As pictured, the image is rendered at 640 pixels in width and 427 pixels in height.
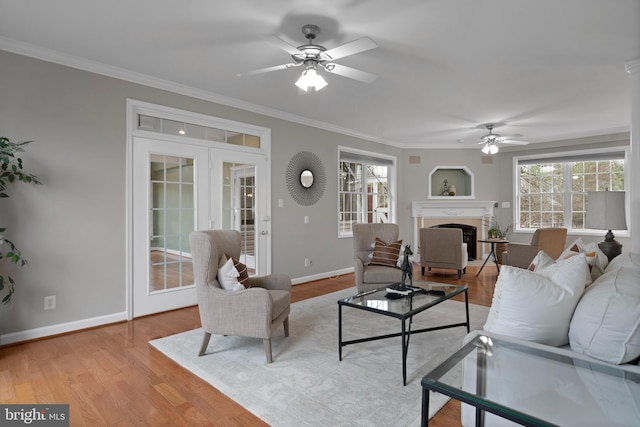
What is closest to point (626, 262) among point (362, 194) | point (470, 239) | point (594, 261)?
point (594, 261)

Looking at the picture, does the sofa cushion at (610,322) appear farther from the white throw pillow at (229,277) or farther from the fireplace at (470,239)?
the fireplace at (470,239)

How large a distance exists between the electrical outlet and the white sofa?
3.52m

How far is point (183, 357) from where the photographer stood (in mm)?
2699

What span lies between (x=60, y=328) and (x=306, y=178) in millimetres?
3601

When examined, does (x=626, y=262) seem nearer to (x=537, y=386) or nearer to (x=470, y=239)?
(x=537, y=386)

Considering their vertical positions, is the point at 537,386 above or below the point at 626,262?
below

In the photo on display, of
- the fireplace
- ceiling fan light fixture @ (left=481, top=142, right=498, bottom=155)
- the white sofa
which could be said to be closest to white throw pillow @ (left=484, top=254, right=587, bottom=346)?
the white sofa

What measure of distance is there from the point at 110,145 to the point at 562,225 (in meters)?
7.89

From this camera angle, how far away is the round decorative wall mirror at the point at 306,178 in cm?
546

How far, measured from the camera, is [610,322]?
55.5 inches

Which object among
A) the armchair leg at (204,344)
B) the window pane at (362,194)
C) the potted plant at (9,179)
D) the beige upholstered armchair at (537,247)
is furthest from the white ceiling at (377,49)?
the armchair leg at (204,344)

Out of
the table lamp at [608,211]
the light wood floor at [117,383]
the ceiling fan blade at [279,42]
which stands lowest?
the light wood floor at [117,383]

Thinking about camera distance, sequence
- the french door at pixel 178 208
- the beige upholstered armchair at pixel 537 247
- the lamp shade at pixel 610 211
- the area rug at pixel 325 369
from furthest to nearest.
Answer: the beige upholstered armchair at pixel 537 247 < the french door at pixel 178 208 < the lamp shade at pixel 610 211 < the area rug at pixel 325 369

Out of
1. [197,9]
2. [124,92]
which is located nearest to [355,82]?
[197,9]
